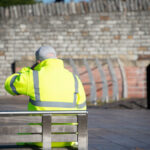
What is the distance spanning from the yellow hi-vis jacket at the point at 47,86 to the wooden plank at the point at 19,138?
1.01 ft

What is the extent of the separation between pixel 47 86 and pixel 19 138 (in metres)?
0.56

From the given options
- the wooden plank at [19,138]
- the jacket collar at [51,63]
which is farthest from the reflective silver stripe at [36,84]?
the wooden plank at [19,138]

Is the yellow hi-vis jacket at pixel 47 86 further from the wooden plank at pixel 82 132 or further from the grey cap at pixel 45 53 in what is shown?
the wooden plank at pixel 82 132

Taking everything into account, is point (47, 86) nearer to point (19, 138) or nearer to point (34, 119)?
point (34, 119)

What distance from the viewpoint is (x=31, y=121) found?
411cm

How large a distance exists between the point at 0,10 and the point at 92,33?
12.1 ft

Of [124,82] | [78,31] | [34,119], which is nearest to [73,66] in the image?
[124,82]

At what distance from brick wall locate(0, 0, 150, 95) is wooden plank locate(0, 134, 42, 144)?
13.5m

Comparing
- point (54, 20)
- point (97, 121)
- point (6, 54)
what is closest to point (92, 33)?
point (54, 20)

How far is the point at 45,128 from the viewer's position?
4129 mm

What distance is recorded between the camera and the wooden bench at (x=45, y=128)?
4.07 meters

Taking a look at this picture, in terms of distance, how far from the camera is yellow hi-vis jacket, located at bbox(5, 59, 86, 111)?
4.27 meters

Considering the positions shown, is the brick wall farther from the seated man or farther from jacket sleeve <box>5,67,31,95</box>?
jacket sleeve <box>5,67,31,95</box>

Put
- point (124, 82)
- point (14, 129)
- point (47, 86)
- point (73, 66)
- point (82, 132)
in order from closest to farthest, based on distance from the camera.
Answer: point (14, 129) → point (82, 132) → point (47, 86) → point (73, 66) → point (124, 82)
